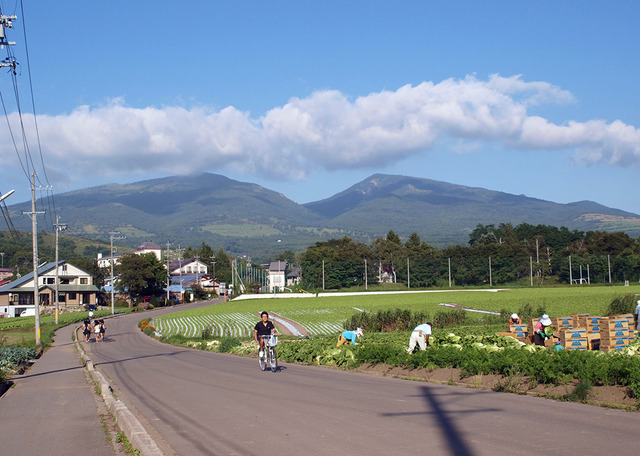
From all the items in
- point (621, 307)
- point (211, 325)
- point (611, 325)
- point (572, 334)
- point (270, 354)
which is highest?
point (611, 325)

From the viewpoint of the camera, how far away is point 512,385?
12570 millimetres

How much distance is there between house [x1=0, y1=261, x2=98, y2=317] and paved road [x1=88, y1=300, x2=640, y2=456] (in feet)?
297

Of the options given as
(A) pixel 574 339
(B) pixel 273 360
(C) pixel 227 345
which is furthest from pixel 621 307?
(B) pixel 273 360

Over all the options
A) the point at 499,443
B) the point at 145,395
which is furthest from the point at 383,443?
the point at 145,395

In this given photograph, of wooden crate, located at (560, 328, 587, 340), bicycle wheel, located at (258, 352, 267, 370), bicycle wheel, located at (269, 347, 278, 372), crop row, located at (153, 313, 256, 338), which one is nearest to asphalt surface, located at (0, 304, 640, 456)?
bicycle wheel, located at (269, 347, 278, 372)

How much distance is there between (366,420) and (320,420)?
74 centimetres

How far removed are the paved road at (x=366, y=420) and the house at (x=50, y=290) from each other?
9038cm

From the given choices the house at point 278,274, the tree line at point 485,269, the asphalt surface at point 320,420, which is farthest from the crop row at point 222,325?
the house at point 278,274

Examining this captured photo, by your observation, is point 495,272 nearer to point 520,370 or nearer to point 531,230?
point 531,230

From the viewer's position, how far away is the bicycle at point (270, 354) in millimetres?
18625

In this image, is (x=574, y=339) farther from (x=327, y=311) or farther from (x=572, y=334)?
(x=327, y=311)

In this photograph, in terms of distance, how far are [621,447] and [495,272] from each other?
350 feet

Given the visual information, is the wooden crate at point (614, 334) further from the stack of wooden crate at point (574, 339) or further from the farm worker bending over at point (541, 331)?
the farm worker bending over at point (541, 331)

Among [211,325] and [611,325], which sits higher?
[611,325]
